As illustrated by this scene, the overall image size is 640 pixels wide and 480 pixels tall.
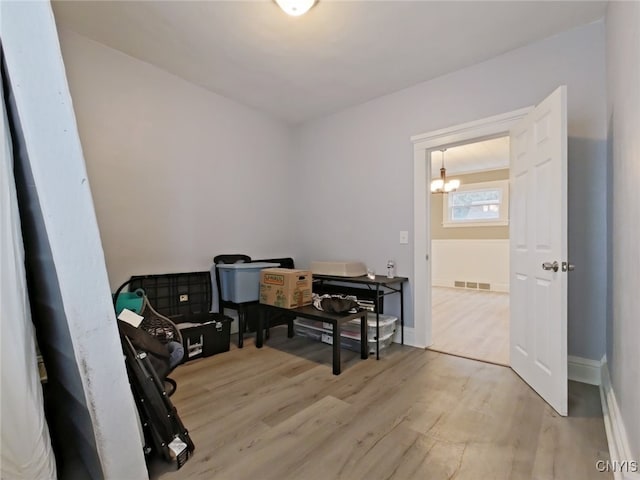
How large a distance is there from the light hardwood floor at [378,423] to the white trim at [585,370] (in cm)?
9

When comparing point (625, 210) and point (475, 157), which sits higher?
point (475, 157)

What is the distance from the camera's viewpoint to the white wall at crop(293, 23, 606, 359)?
2.22 m

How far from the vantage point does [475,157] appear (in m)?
5.70

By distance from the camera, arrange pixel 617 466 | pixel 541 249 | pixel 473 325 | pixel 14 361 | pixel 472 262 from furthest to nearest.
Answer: pixel 472 262 < pixel 473 325 < pixel 541 249 < pixel 617 466 < pixel 14 361

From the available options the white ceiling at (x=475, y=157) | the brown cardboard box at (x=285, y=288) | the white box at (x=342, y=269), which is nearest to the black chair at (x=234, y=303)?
the brown cardboard box at (x=285, y=288)

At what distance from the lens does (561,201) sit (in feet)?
6.08

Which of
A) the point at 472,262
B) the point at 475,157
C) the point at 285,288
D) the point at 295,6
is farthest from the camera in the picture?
the point at 472,262

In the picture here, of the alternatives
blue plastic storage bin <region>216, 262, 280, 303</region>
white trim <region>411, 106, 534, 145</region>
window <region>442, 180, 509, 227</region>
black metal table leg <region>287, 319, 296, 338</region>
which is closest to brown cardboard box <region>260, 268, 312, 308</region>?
blue plastic storage bin <region>216, 262, 280, 303</region>

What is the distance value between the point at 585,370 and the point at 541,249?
3.31 feet

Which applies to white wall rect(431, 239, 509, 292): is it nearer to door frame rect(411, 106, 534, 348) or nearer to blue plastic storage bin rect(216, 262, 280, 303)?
door frame rect(411, 106, 534, 348)

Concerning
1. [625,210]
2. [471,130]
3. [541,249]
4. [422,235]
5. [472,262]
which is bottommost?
[472,262]

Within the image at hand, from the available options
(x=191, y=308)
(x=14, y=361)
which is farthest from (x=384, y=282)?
(x=14, y=361)

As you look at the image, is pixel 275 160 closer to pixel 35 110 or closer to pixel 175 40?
pixel 175 40

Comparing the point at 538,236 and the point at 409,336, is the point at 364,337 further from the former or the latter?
the point at 538,236
